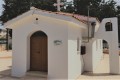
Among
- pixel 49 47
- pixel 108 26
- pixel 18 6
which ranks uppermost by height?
pixel 18 6

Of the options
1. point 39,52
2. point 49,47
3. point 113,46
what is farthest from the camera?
point 113,46

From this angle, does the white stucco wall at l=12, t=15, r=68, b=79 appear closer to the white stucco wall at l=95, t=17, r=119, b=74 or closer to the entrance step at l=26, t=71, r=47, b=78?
the entrance step at l=26, t=71, r=47, b=78

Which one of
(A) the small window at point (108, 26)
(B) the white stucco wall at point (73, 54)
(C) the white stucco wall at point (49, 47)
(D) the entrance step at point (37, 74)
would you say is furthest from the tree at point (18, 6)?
(D) the entrance step at point (37, 74)

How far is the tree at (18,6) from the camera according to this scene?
126 ft

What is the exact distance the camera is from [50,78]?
10.3m

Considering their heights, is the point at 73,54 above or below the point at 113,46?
below

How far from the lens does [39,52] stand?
11250 mm

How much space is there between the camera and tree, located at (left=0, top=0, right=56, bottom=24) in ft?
126

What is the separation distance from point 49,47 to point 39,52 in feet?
3.85

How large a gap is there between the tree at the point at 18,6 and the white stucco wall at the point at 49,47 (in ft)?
91.7

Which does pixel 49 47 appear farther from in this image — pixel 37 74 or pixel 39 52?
pixel 37 74

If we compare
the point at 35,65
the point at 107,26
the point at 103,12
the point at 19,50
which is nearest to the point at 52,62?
the point at 35,65

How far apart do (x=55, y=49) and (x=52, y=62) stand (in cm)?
69

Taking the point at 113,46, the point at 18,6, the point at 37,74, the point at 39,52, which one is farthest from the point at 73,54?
the point at 18,6
